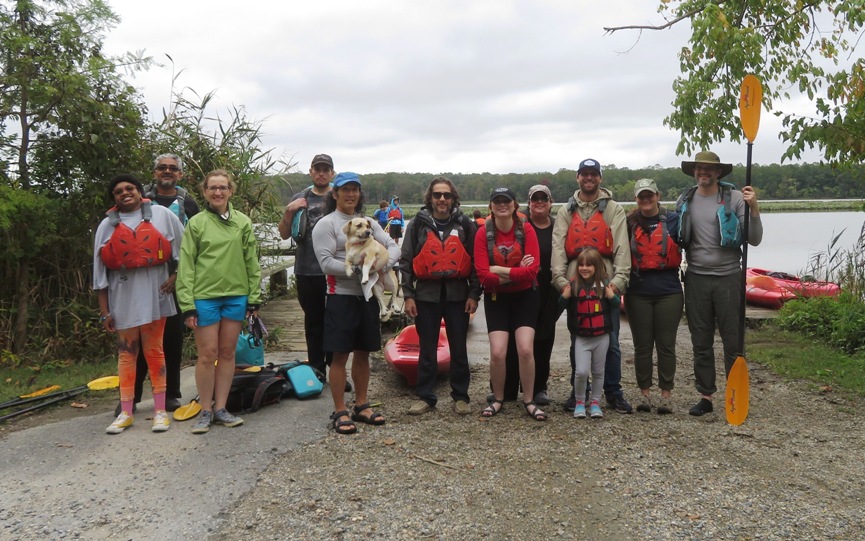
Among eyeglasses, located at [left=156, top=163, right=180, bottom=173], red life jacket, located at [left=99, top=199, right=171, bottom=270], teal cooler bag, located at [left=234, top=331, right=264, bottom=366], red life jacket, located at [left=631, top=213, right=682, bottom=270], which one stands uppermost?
eyeglasses, located at [left=156, top=163, right=180, bottom=173]

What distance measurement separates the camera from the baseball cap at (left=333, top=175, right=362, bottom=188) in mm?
4648

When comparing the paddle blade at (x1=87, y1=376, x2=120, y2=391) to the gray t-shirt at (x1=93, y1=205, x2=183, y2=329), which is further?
the paddle blade at (x1=87, y1=376, x2=120, y2=391)

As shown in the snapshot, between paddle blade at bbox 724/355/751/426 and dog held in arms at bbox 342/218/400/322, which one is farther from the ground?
dog held in arms at bbox 342/218/400/322

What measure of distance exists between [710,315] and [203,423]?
12.5ft

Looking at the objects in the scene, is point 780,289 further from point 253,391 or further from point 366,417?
point 253,391

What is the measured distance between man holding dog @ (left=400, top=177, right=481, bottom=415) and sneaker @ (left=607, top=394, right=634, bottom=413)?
45.3 inches

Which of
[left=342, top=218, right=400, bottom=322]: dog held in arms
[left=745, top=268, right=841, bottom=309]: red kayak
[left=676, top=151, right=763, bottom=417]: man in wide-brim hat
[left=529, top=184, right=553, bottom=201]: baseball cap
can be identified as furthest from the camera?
[left=745, top=268, right=841, bottom=309]: red kayak

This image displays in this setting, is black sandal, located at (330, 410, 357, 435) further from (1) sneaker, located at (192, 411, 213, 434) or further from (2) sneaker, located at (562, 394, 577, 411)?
(2) sneaker, located at (562, 394, 577, 411)

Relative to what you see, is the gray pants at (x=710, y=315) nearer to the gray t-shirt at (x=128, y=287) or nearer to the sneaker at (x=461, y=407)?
the sneaker at (x=461, y=407)

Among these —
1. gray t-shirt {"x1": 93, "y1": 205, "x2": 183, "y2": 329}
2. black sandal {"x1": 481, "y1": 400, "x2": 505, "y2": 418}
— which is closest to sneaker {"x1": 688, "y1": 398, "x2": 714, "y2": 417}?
black sandal {"x1": 481, "y1": 400, "x2": 505, "y2": 418}

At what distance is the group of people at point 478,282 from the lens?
4.65 meters

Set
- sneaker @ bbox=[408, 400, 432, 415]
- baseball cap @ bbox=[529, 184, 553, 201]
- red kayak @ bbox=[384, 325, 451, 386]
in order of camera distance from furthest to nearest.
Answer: red kayak @ bbox=[384, 325, 451, 386] < baseball cap @ bbox=[529, 184, 553, 201] < sneaker @ bbox=[408, 400, 432, 415]

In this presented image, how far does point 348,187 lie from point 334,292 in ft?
2.43

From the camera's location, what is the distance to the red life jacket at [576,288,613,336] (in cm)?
491
